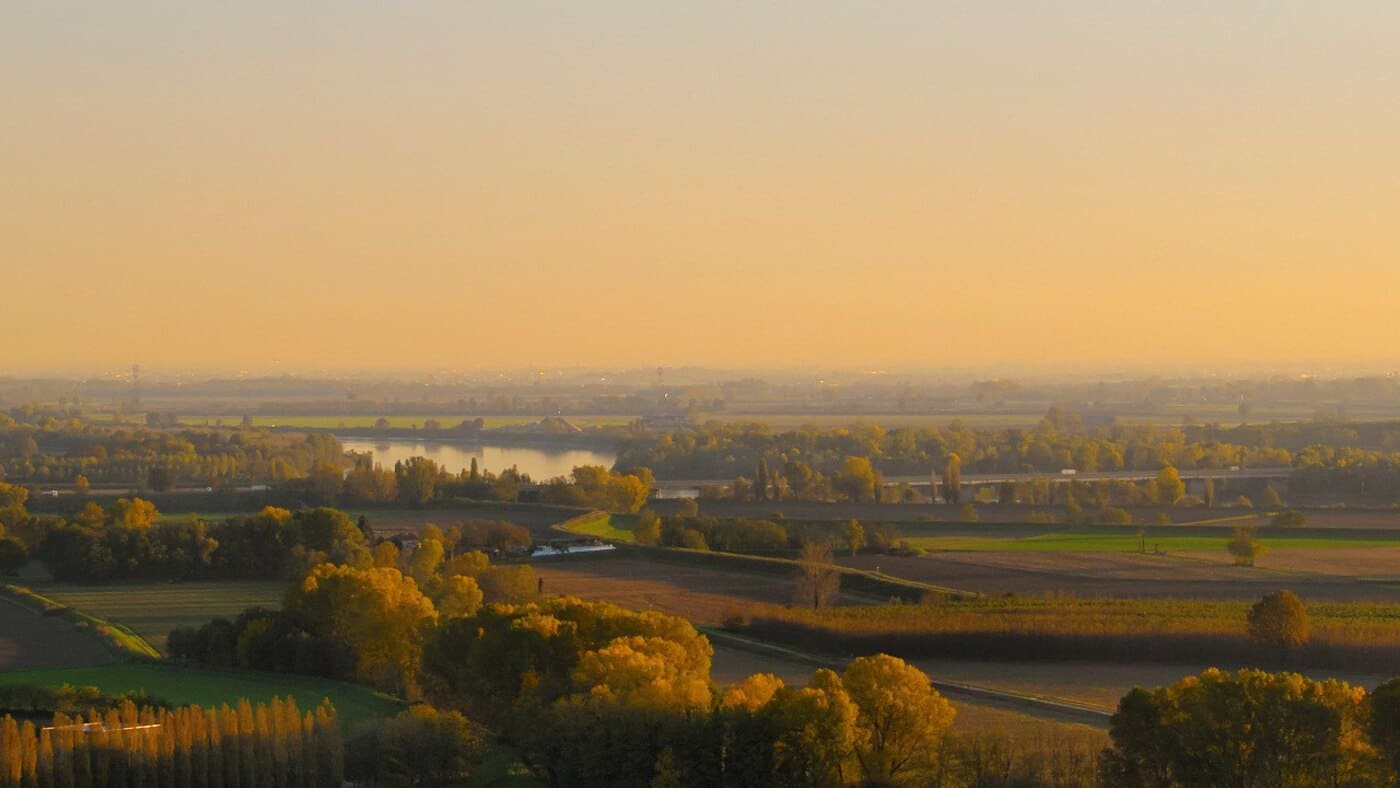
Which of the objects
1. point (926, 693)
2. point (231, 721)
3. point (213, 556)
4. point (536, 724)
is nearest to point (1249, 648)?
point (926, 693)

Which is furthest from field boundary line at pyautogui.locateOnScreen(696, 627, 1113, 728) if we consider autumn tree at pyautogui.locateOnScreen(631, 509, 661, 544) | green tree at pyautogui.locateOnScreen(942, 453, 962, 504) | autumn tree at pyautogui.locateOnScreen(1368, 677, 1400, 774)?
green tree at pyautogui.locateOnScreen(942, 453, 962, 504)

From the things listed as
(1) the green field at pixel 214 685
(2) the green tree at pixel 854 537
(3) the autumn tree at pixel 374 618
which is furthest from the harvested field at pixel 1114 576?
(1) the green field at pixel 214 685

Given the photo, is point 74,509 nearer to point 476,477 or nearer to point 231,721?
point 476,477

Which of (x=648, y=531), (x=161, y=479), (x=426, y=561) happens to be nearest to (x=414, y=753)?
(x=426, y=561)

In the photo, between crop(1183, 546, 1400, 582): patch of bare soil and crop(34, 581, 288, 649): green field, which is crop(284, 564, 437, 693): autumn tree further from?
crop(1183, 546, 1400, 582): patch of bare soil

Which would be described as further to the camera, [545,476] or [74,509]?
[545,476]

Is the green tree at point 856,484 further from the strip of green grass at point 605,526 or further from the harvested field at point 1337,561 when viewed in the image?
the harvested field at point 1337,561
